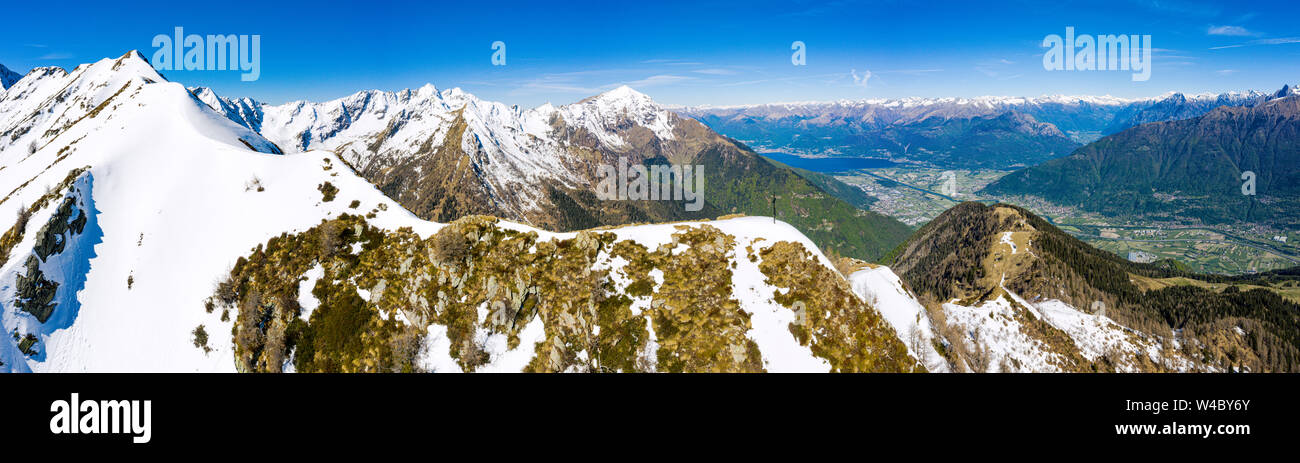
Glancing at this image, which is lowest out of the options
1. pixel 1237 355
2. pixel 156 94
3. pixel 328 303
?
pixel 1237 355

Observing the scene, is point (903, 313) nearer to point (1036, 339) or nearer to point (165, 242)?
point (1036, 339)

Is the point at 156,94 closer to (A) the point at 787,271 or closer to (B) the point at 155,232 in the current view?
(B) the point at 155,232

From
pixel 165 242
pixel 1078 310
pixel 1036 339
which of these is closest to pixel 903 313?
pixel 1036 339

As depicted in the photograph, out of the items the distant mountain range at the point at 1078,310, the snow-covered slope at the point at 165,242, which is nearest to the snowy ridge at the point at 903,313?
the distant mountain range at the point at 1078,310

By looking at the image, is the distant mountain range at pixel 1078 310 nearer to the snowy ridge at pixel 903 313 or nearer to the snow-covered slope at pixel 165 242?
the snowy ridge at pixel 903 313

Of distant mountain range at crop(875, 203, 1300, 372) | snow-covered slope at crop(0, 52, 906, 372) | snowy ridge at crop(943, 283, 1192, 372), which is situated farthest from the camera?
distant mountain range at crop(875, 203, 1300, 372)

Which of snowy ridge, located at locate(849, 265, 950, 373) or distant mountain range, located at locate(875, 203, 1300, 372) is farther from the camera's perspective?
distant mountain range, located at locate(875, 203, 1300, 372)

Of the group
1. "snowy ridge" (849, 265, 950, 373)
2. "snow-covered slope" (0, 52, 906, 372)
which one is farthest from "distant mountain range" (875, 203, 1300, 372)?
"snow-covered slope" (0, 52, 906, 372)

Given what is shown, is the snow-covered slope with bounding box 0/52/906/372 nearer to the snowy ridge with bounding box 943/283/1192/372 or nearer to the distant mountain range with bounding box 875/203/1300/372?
the distant mountain range with bounding box 875/203/1300/372

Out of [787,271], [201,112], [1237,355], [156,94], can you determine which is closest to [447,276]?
[787,271]
